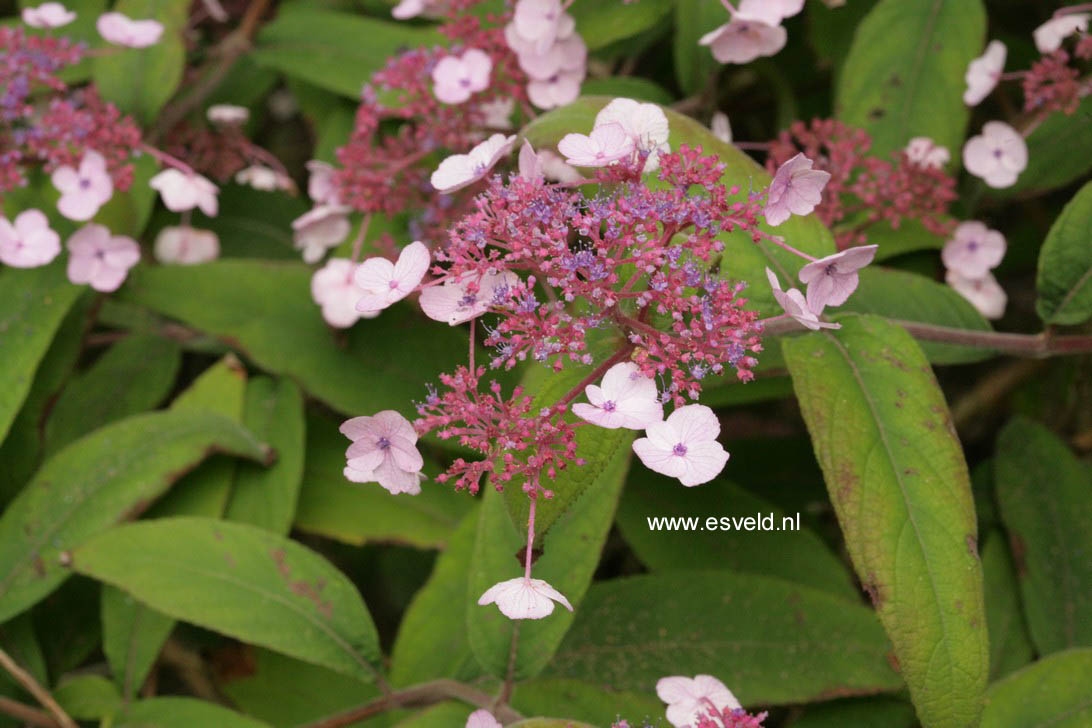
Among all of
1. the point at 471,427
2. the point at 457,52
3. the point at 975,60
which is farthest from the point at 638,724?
the point at 975,60

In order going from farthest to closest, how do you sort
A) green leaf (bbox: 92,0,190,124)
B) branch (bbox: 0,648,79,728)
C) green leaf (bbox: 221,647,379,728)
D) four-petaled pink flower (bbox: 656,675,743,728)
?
green leaf (bbox: 92,0,190,124) → green leaf (bbox: 221,647,379,728) → branch (bbox: 0,648,79,728) → four-petaled pink flower (bbox: 656,675,743,728)

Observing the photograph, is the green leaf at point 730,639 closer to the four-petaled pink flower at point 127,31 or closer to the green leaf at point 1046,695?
the green leaf at point 1046,695

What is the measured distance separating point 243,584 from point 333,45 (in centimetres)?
130

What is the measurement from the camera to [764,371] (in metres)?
1.70

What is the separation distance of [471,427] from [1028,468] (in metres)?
1.33

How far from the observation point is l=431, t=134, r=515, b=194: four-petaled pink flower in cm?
134

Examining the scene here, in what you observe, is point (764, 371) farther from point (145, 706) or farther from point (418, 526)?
point (145, 706)

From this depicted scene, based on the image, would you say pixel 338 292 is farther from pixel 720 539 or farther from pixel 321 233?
pixel 720 539

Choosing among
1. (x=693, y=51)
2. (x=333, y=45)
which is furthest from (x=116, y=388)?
(x=693, y=51)

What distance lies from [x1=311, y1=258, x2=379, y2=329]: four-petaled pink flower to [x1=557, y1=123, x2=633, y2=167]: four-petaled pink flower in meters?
0.82

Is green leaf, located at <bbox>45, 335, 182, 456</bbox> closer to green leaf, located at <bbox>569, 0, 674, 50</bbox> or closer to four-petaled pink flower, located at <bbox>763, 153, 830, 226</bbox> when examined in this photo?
green leaf, located at <bbox>569, 0, 674, 50</bbox>

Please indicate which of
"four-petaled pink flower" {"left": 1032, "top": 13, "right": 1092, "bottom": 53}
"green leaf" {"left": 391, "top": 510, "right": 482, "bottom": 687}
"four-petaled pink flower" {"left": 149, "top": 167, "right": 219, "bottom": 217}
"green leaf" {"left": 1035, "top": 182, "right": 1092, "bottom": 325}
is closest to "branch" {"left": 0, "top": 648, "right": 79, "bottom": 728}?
"green leaf" {"left": 391, "top": 510, "right": 482, "bottom": 687}

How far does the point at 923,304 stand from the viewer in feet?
5.83

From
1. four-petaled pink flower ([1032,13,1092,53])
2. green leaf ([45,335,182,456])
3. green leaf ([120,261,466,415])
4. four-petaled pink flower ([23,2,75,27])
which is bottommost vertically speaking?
green leaf ([45,335,182,456])
